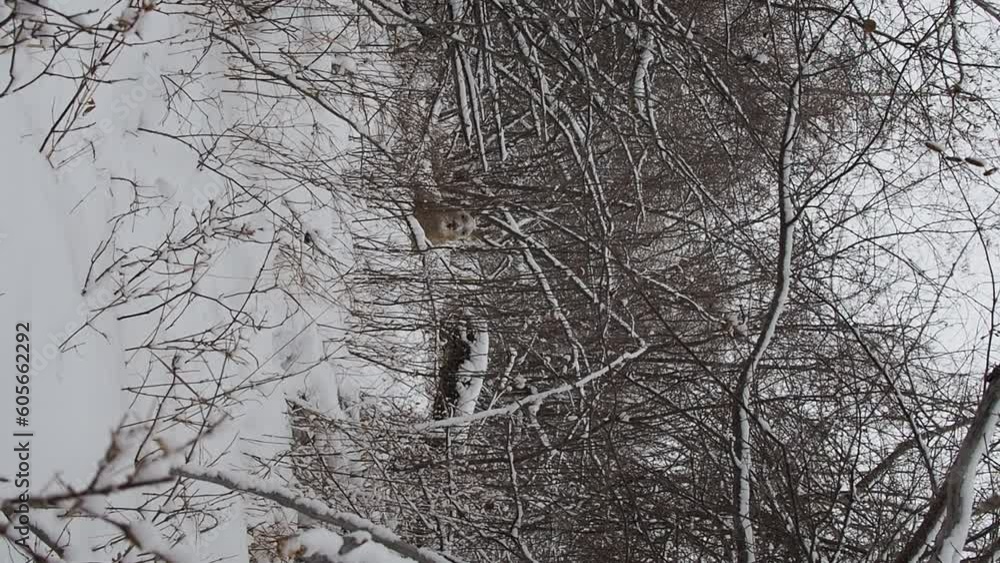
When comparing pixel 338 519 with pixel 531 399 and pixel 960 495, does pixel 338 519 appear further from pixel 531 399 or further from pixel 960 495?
pixel 531 399

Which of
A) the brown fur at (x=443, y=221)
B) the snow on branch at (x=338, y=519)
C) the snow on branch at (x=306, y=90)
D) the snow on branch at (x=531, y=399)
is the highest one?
the snow on branch at (x=306, y=90)

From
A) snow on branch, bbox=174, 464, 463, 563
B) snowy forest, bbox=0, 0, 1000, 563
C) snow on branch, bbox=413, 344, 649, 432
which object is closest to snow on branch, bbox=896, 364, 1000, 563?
snowy forest, bbox=0, 0, 1000, 563

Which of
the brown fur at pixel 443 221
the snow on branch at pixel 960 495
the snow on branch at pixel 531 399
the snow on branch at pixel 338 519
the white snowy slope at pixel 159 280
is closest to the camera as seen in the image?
the snow on branch at pixel 338 519

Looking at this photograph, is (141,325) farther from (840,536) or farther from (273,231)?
(840,536)

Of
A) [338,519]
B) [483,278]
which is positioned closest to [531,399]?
[483,278]

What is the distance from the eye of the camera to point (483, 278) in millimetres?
5719

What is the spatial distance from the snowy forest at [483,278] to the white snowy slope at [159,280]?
0.02 metres

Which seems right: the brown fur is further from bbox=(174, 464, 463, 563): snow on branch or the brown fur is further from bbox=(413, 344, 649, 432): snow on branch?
bbox=(174, 464, 463, 563): snow on branch

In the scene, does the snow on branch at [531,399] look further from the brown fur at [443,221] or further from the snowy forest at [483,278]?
the brown fur at [443,221]

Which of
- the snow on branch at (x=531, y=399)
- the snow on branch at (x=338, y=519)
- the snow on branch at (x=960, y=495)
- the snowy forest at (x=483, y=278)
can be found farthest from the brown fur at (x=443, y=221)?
the snow on branch at (x=960, y=495)

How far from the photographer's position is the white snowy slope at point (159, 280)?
2977 millimetres

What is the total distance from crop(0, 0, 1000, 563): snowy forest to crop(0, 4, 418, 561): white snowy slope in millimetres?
18

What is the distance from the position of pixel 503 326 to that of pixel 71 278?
3.05 meters

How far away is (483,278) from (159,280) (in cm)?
245
